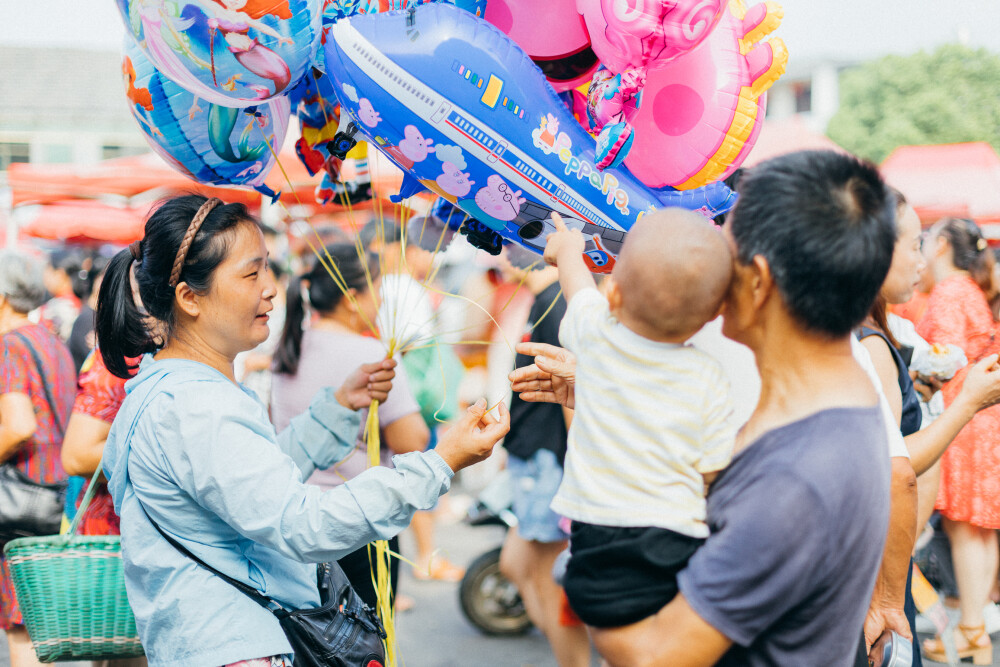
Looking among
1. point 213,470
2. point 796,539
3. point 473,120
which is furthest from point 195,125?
point 796,539

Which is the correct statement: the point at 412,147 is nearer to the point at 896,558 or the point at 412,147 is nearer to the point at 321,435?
the point at 321,435

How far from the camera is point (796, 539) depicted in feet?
3.56

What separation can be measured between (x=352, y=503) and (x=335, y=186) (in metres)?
1.19

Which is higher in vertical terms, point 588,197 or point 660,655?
point 588,197

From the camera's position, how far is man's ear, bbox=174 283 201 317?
1.76 meters

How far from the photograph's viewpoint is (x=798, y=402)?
3.89 ft

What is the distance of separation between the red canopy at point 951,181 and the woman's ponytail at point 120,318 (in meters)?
8.41

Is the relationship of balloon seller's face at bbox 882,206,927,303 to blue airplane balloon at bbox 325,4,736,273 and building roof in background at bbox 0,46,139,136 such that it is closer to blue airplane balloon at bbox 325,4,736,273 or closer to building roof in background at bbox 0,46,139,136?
blue airplane balloon at bbox 325,4,736,273

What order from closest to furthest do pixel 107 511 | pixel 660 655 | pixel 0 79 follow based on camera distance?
pixel 660 655 < pixel 107 511 < pixel 0 79

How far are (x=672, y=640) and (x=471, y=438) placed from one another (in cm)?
64

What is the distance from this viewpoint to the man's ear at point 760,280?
1150mm

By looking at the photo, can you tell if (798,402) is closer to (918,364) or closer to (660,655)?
(660,655)

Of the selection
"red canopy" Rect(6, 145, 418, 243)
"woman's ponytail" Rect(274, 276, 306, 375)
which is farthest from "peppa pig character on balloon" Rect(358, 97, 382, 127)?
"red canopy" Rect(6, 145, 418, 243)

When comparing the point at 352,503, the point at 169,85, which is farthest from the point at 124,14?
the point at 352,503
